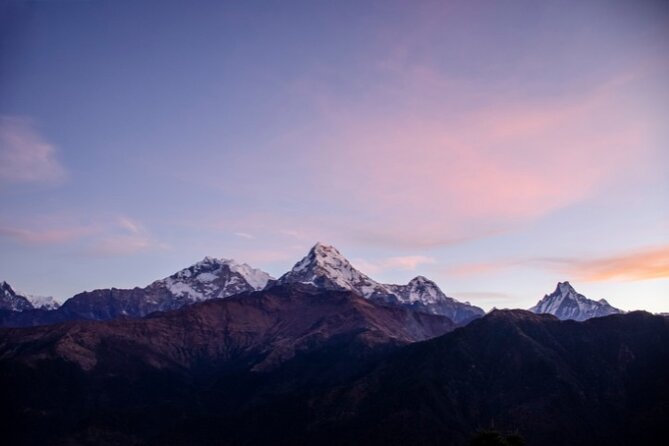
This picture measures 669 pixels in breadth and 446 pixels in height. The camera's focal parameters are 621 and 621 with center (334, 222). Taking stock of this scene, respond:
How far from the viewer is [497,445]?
120 meters
